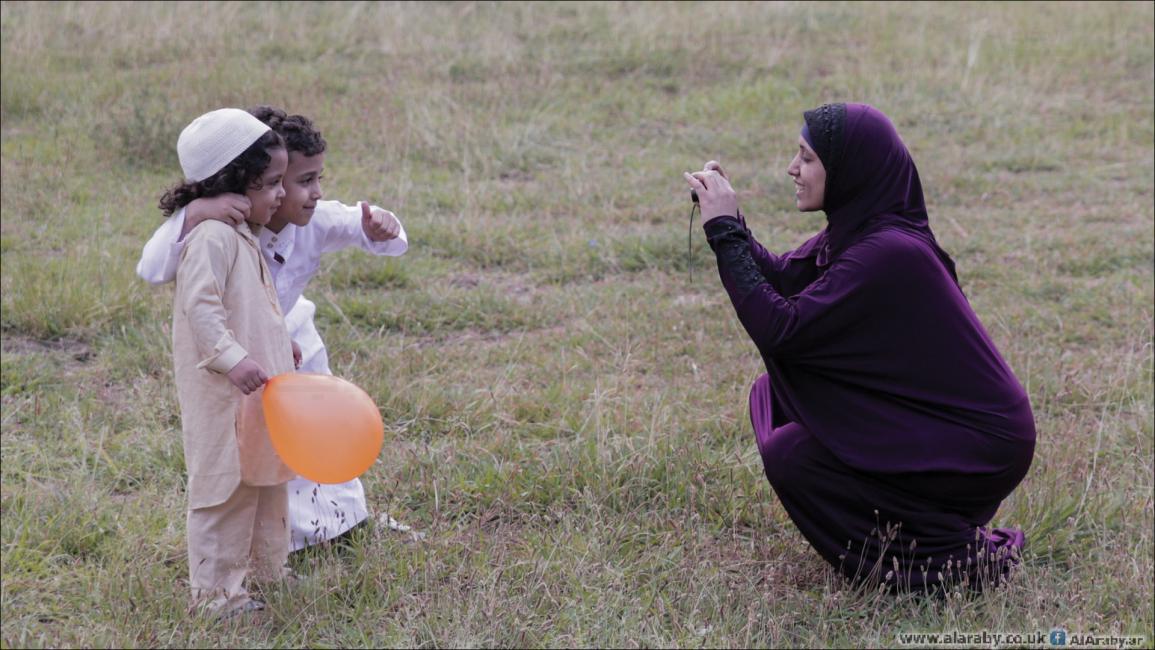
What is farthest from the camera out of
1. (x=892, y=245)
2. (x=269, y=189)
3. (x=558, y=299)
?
(x=558, y=299)

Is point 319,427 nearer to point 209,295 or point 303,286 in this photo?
point 209,295

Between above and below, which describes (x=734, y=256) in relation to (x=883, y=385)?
above

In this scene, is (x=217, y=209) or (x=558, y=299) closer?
(x=217, y=209)

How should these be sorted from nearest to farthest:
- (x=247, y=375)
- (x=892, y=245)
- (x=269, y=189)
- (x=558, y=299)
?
(x=247, y=375)
(x=269, y=189)
(x=892, y=245)
(x=558, y=299)

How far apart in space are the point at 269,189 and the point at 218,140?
0.19m

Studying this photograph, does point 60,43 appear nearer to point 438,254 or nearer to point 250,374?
point 438,254

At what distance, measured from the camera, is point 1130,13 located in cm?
1254

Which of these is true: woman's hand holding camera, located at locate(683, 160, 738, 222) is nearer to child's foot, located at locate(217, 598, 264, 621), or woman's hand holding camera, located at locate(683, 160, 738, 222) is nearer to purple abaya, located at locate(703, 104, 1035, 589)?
purple abaya, located at locate(703, 104, 1035, 589)

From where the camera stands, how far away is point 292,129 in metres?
3.29

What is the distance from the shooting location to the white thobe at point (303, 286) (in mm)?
3562

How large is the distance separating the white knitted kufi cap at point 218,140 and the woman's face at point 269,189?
84 millimetres

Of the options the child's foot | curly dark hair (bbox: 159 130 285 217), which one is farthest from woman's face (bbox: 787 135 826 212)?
the child's foot

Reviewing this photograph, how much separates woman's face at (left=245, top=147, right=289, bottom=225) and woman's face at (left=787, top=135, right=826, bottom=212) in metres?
1.45

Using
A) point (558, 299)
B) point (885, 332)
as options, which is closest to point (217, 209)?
point (885, 332)
